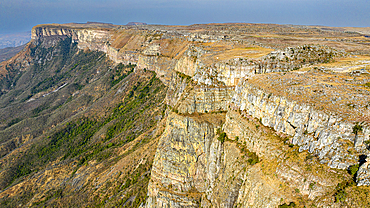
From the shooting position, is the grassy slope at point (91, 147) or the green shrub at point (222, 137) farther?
the grassy slope at point (91, 147)

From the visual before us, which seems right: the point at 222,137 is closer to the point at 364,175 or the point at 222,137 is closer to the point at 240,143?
the point at 240,143

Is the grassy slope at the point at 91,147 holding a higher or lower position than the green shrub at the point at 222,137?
lower

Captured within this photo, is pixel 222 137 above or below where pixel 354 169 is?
below

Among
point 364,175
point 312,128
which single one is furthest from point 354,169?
point 312,128

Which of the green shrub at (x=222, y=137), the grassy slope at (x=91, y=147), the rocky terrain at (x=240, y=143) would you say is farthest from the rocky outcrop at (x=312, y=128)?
the grassy slope at (x=91, y=147)

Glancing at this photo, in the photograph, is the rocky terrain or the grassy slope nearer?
the rocky terrain

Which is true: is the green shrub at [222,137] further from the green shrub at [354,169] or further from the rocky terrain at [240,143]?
the green shrub at [354,169]

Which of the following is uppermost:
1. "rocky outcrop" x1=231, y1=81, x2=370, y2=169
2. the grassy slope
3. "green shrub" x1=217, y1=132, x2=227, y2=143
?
"rocky outcrop" x1=231, y1=81, x2=370, y2=169

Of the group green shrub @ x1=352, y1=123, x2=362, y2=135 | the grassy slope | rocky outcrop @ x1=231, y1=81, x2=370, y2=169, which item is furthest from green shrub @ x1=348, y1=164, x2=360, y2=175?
the grassy slope

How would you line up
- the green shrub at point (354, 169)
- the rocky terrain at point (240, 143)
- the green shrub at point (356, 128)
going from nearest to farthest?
the green shrub at point (354, 169)
the green shrub at point (356, 128)
the rocky terrain at point (240, 143)

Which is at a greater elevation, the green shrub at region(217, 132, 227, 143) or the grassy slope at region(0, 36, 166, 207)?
the green shrub at region(217, 132, 227, 143)

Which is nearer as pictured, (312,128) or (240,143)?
(312,128)

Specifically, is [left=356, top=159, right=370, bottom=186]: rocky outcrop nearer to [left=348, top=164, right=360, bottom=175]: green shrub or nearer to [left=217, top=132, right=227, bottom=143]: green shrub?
[left=348, top=164, right=360, bottom=175]: green shrub
